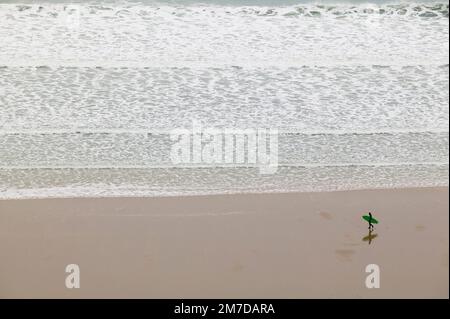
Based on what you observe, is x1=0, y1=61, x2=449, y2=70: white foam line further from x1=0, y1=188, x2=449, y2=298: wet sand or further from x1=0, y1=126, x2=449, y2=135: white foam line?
x1=0, y1=188, x2=449, y2=298: wet sand

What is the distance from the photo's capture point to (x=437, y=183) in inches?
130

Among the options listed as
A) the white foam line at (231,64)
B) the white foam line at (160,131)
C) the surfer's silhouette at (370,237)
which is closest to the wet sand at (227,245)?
the surfer's silhouette at (370,237)

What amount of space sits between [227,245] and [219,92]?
1408 mm

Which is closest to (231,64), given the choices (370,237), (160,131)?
(160,131)

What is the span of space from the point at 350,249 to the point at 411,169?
980 mm

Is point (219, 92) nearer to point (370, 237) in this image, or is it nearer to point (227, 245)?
point (227, 245)

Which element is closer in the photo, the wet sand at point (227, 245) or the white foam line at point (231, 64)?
the wet sand at point (227, 245)

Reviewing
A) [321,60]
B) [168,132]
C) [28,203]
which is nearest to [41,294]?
[28,203]

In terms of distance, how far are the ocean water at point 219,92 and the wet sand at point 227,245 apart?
0.20 metres

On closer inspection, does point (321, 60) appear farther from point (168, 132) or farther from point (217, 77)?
point (168, 132)

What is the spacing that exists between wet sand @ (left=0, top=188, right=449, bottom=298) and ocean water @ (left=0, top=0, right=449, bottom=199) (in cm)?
20

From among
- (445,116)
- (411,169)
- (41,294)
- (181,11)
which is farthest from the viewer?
(181,11)

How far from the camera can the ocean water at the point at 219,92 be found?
11.0 feet

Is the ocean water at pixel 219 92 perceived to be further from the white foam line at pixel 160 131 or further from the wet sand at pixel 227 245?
the wet sand at pixel 227 245
